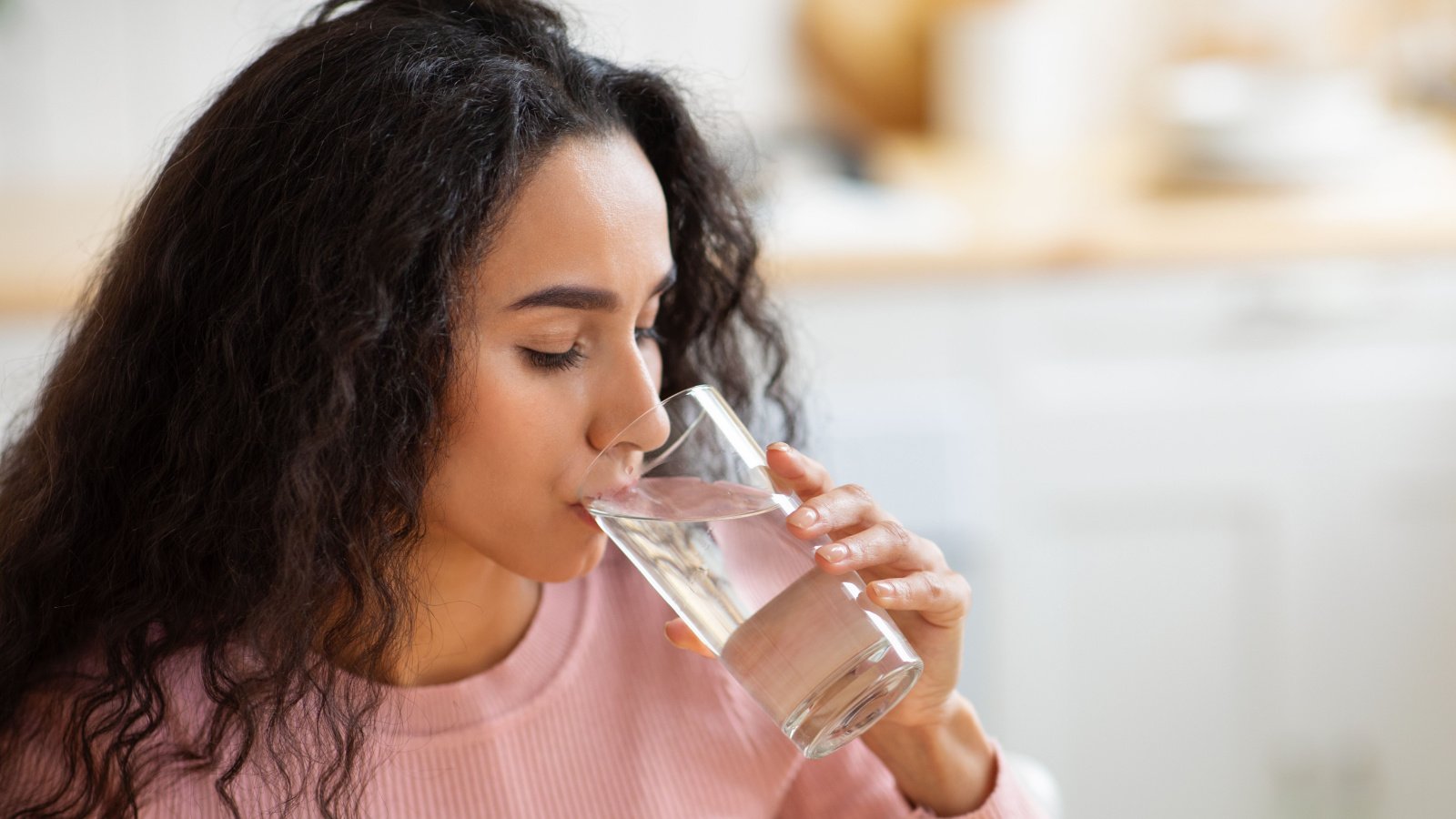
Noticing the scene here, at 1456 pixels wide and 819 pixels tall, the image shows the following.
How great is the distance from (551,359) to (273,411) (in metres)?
0.16

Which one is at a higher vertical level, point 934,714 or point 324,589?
point 324,589

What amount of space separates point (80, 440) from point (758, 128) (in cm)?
174

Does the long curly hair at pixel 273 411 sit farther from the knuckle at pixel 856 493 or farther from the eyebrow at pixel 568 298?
the knuckle at pixel 856 493

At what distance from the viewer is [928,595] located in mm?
884

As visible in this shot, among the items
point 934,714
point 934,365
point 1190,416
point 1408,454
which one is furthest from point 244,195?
point 1408,454

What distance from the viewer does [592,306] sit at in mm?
846

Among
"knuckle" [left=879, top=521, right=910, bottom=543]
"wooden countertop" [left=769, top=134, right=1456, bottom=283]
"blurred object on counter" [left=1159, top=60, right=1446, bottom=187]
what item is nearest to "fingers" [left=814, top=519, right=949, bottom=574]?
"knuckle" [left=879, top=521, right=910, bottom=543]

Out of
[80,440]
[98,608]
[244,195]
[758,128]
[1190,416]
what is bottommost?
[1190,416]

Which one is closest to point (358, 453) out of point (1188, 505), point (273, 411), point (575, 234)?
point (273, 411)

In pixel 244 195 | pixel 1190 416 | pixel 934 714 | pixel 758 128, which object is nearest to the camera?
pixel 244 195

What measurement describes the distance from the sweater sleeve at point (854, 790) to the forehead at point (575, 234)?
377 millimetres

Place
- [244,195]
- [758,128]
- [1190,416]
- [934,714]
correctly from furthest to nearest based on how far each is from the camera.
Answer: [758,128] → [1190,416] → [934,714] → [244,195]

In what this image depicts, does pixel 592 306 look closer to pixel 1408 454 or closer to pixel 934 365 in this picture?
pixel 934 365

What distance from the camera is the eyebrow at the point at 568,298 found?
83 cm
